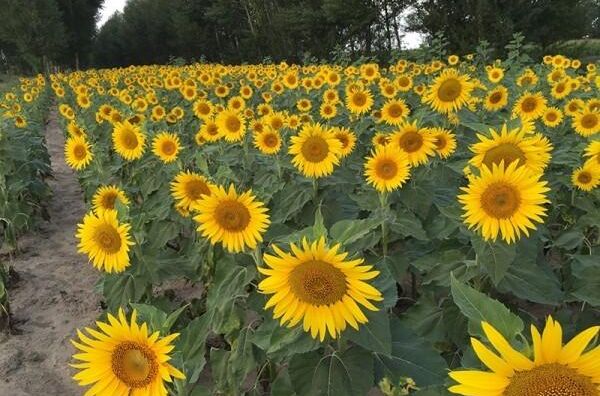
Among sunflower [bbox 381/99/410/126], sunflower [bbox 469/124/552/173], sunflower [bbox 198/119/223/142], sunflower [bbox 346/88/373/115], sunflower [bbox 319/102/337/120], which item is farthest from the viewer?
sunflower [bbox 319/102/337/120]

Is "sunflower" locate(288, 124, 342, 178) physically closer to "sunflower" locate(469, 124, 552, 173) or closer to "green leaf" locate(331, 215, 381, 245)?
"sunflower" locate(469, 124, 552, 173)

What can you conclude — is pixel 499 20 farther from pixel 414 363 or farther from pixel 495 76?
pixel 414 363

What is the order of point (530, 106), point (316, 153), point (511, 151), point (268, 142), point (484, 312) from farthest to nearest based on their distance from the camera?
1. point (530, 106)
2. point (268, 142)
3. point (316, 153)
4. point (511, 151)
5. point (484, 312)

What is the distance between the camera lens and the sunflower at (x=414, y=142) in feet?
12.2

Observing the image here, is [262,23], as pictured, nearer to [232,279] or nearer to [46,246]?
[46,246]

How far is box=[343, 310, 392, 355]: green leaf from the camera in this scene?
69.9 inches

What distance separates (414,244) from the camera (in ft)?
12.3

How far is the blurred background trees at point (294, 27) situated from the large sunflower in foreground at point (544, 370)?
13848 millimetres

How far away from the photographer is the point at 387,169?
3.46 meters

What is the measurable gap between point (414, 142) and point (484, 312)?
2.48m

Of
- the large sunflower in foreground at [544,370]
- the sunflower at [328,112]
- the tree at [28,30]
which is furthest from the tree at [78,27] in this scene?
the large sunflower in foreground at [544,370]

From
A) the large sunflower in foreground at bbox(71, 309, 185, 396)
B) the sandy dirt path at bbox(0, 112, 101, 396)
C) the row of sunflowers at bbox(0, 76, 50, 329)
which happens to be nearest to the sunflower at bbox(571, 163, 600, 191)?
the large sunflower in foreground at bbox(71, 309, 185, 396)

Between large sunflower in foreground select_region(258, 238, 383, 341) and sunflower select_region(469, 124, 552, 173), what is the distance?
4.48 ft

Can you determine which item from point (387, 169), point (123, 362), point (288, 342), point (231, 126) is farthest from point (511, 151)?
point (231, 126)
